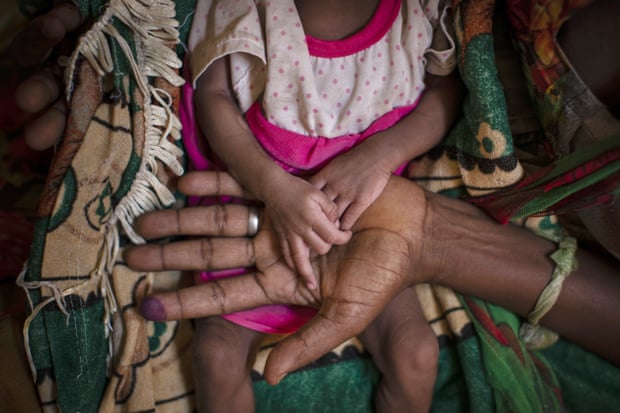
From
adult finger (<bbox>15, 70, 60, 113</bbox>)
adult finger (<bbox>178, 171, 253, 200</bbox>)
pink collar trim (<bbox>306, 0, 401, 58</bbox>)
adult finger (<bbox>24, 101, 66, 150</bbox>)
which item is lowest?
adult finger (<bbox>178, 171, 253, 200</bbox>)

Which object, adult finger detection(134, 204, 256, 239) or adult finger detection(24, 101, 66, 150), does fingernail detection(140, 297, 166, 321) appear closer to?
adult finger detection(134, 204, 256, 239)

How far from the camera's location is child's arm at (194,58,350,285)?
2.89 ft

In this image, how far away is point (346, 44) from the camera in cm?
96

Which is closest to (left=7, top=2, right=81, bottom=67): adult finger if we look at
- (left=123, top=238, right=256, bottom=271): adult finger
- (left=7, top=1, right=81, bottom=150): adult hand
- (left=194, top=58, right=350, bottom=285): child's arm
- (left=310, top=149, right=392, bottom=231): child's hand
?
(left=7, top=1, right=81, bottom=150): adult hand

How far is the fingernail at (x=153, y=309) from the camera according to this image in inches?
35.7

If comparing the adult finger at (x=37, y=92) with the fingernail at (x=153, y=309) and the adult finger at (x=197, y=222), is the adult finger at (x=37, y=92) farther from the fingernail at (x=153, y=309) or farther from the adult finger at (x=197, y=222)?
the fingernail at (x=153, y=309)

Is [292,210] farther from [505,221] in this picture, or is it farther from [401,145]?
[505,221]

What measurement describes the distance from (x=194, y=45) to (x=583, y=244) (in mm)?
813

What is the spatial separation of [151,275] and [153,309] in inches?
4.3

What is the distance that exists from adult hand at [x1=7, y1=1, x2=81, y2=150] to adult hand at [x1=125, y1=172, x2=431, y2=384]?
22 cm

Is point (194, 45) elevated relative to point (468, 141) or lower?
elevated

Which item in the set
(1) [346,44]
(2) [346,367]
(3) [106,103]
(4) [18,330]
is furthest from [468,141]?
(4) [18,330]

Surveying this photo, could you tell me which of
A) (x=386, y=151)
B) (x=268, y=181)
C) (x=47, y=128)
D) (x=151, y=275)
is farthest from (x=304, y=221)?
(x=47, y=128)

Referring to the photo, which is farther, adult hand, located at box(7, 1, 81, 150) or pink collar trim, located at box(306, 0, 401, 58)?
pink collar trim, located at box(306, 0, 401, 58)
